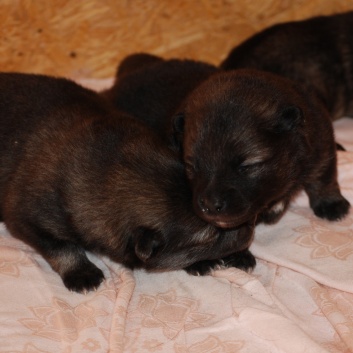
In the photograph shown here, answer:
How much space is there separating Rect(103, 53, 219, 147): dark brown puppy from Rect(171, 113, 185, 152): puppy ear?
0.50 m

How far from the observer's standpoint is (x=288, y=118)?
14.2ft

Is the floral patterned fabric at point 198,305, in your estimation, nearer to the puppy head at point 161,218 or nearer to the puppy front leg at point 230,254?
the puppy front leg at point 230,254

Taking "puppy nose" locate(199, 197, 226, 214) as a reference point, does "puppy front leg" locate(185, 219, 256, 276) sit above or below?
below

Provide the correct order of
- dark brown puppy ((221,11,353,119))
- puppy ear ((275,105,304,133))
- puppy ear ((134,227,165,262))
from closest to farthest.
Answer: puppy ear ((134,227,165,262))
puppy ear ((275,105,304,133))
dark brown puppy ((221,11,353,119))

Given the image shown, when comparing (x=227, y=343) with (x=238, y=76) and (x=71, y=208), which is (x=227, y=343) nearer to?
(x=71, y=208)

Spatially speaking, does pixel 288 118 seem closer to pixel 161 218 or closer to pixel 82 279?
pixel 161 218

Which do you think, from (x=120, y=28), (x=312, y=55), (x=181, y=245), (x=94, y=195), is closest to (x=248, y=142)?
(x=181, y=245)

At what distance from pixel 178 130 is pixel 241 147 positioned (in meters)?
0.62

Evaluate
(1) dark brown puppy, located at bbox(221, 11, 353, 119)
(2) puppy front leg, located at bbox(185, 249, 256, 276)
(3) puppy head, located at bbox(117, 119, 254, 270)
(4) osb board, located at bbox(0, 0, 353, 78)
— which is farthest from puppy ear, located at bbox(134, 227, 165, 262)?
(4) osb board, located at bbox(0, 0, 353, 78)

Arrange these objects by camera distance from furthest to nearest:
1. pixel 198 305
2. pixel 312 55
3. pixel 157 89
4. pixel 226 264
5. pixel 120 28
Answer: pixel 120 28 < pixel 312 55 < pixel 157 89 < pixel 226 264 < pixel 198 305

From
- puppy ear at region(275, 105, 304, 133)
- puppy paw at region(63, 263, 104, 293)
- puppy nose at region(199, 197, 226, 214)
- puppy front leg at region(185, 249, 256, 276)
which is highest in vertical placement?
puppy ear at region(275, 105, 304, 133)

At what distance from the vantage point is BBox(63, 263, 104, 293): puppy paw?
462 cm

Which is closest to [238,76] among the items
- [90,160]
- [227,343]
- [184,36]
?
[90,160]

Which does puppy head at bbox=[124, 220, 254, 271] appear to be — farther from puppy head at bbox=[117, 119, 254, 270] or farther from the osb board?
the osb board
